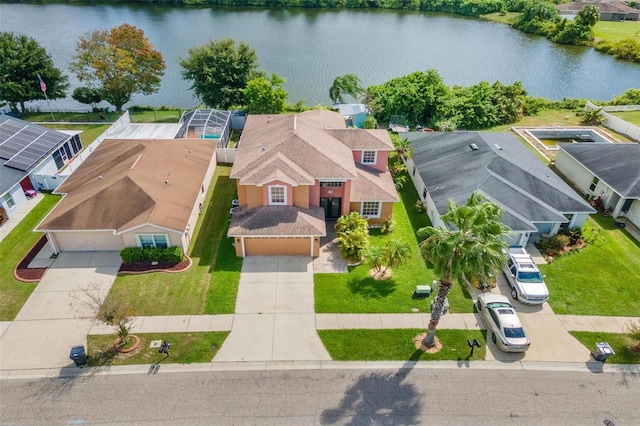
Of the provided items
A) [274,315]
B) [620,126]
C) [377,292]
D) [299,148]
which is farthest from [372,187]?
[620,126]

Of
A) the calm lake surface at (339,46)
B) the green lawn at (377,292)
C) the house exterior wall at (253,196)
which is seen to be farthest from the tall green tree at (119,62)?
the green lawn at (377,292)

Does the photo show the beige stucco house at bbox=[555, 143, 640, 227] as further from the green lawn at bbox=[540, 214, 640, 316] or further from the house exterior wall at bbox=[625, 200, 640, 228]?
the green lawn at bbox=[540, 214, 640, 316]

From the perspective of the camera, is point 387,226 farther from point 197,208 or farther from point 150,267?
point 150,267

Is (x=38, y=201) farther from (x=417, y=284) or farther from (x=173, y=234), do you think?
(x=417, y=284)

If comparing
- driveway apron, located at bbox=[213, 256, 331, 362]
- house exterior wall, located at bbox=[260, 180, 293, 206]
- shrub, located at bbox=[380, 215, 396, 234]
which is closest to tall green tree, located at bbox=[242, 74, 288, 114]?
house exterior wall, located at bbox=[260, 180, 293, 206]

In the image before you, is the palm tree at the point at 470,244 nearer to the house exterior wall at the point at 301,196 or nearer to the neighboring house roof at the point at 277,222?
the neighboring house roof at the point at 277,222

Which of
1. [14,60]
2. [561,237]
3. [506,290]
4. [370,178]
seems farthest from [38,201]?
[561,237]
